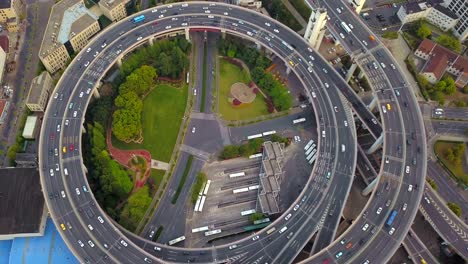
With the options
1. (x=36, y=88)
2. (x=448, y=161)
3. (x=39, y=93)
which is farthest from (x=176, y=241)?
(x=448, y=161)

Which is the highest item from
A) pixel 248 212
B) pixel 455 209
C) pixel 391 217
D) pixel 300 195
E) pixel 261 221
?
pixel 248 212

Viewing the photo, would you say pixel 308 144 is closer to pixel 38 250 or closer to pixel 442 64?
pixel 442 64

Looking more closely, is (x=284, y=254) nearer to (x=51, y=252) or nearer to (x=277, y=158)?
(x=277, y=158)

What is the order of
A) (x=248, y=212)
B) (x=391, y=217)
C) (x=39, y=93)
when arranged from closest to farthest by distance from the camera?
(x=391, y=217) → (x=248, y=212) → (x=39, y=93)

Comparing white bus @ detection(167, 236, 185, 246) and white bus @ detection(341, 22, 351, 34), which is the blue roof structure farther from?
white bus @ detection(341, 22, 351, 34)

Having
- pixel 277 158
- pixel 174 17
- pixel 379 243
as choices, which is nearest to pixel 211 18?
pixel 174 17

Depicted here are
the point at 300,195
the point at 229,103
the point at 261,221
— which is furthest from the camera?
the point at 229,103
